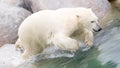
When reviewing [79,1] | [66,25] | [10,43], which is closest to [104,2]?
[79,1]

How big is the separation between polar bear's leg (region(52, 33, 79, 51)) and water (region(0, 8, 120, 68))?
0.21m

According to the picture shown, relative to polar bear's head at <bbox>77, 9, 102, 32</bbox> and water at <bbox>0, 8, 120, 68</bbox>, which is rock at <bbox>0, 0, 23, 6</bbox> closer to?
water at <bbox>0, 8, 120, 68</bbox>

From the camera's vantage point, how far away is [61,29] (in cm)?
650

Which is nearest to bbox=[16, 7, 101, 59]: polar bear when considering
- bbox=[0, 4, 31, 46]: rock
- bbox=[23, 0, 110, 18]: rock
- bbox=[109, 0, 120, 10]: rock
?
bbox=[0, 4, 31, 46]: rock

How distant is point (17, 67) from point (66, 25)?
106cm

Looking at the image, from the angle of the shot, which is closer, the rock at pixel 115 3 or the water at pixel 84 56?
the water at pixel 84 56

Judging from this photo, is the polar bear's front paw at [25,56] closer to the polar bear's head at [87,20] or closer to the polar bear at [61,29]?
the polar bear at [61,29]

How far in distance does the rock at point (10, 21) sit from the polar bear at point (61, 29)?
144 centimetres

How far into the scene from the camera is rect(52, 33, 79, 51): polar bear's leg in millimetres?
6379

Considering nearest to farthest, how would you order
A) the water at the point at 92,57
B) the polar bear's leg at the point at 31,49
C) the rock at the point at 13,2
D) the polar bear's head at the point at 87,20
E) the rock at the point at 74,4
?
the water at the point at 92,57 → the polar bear's head at the point at 87,20 → the polar bear's leg at the point at 31,49 → the rock at the point at 74,4 → the rock at the point at 13,2

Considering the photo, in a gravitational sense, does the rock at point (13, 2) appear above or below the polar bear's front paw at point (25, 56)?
above

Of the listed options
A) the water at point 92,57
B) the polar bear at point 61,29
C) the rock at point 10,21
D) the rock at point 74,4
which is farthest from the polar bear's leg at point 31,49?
the rock at point 74,4

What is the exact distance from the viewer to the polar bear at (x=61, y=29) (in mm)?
6469

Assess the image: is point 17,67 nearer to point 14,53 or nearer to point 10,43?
point 14,53
